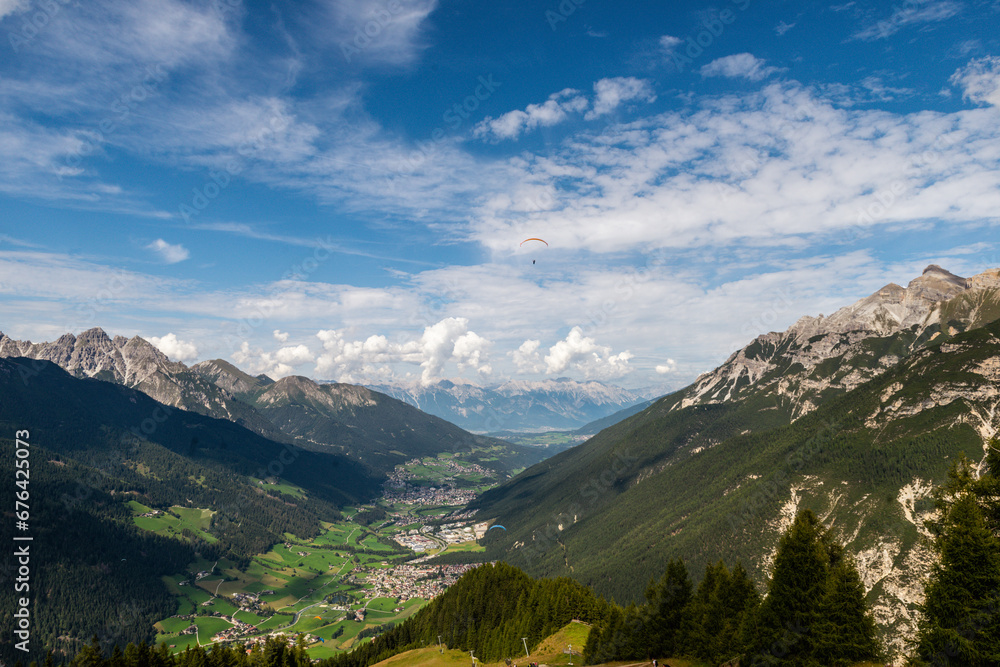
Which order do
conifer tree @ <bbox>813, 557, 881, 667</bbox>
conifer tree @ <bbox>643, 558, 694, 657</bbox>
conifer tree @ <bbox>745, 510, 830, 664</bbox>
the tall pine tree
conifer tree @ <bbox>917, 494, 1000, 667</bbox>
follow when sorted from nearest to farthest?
conifer tree @ <bbox>917, 494, 1000, 667</bbox>
conifer tree @ <bbox>813, 557, 881, 667</bbox>
the tall pine tree
conifer tree @ <bbox>745, 510, 830, 664</bbox>
conifer tree @ <bbox>643, 558, 694, 657</bbox>

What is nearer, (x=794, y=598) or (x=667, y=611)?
(x=794, y=598)

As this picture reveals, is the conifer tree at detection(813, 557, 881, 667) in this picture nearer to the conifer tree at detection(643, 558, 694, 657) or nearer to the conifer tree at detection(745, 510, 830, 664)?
the conifer tree at detection(745, 510, 830, 664)

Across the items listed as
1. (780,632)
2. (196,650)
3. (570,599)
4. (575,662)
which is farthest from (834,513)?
(196,650)

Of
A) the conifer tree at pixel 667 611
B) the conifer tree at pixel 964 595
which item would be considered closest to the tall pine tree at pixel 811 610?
the conifer tree at pixel 964 595

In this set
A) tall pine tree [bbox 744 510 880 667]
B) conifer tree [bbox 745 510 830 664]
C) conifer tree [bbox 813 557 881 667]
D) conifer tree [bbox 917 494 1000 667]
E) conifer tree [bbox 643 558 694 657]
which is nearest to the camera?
conifer tree [bbox 917 494 1000 667]

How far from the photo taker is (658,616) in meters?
57.4

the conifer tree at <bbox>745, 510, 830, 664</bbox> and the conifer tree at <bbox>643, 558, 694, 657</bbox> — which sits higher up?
the conifer tree at <bbox>745, 510, 830, 664</bbox>

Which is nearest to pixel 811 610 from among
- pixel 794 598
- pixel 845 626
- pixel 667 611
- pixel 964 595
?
pixel 794 598

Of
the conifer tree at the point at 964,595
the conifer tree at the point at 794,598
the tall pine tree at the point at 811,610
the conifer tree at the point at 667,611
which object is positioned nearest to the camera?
the conifer tree at the point at 964,595

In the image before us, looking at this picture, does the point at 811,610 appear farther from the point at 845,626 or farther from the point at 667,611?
the point at 667,611

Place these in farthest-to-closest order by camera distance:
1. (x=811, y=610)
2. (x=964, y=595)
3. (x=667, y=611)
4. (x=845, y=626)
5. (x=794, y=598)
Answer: (x=667, y=611) → (x=794, y=598) → (x=811, y=610) → (x=845, y=626) → (x=964, y=595)

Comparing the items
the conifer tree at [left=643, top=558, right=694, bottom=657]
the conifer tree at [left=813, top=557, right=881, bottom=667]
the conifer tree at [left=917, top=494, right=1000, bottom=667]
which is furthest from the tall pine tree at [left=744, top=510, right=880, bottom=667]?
the conifer tree at [left=643, top=558, right=694, bottom=657]

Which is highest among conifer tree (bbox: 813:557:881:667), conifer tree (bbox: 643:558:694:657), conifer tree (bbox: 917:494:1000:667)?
conifer tree (bbox: 917:494:1000:667)

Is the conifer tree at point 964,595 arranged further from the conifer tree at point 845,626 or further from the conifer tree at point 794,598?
the conifer tree at point 794,598
